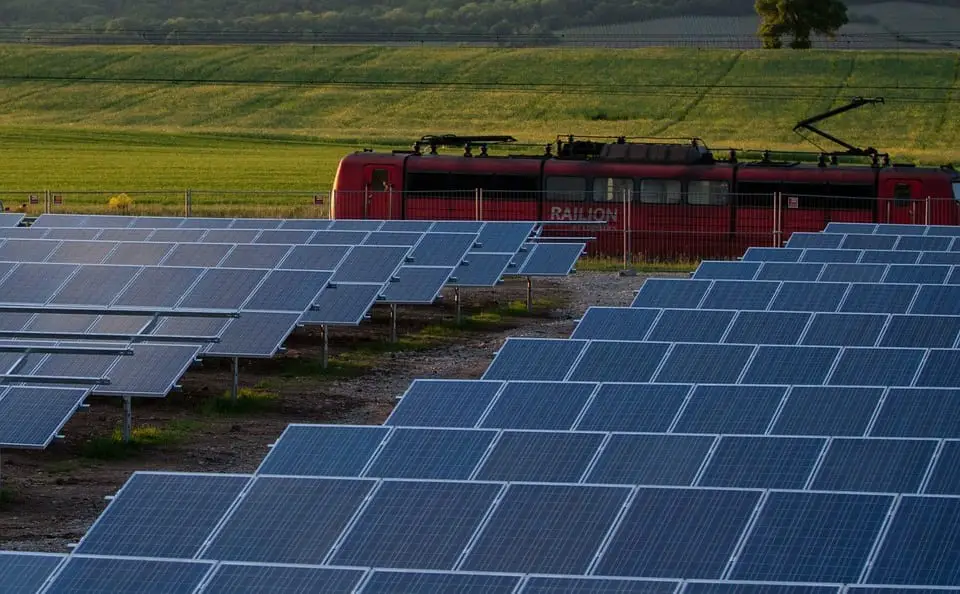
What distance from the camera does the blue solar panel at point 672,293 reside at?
20.2 metres

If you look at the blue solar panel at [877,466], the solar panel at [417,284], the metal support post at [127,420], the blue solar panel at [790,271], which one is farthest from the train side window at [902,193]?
the blue solar panel at [877,466]

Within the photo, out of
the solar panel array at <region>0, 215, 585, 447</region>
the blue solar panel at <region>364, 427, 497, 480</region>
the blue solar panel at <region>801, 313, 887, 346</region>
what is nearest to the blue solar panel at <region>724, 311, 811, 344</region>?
the blue solar panel at <region>801, 313, 887, 346</region>

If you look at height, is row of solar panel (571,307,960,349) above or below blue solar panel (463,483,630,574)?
below

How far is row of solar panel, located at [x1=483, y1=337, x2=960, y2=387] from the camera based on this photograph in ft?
50.5

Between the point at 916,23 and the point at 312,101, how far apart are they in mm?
79224

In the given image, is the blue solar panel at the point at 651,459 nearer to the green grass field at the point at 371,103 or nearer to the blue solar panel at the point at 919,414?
the blue solar panel at the point at 919,414

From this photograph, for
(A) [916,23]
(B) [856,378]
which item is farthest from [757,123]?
(A) [916,23]

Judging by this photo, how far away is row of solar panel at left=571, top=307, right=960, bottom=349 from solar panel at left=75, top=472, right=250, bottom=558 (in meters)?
7.11

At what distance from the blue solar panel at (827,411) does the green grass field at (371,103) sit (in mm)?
44419

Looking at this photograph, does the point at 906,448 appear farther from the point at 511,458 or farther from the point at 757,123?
the point at 757,123

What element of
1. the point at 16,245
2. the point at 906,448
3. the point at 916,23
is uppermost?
the point at 906,448

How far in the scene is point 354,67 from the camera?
328ft

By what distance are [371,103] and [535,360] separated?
A: 7325 cm

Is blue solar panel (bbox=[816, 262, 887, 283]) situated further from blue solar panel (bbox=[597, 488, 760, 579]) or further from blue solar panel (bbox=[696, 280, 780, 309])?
blue solar panel (bbox=[597, 488, 760, 579])
